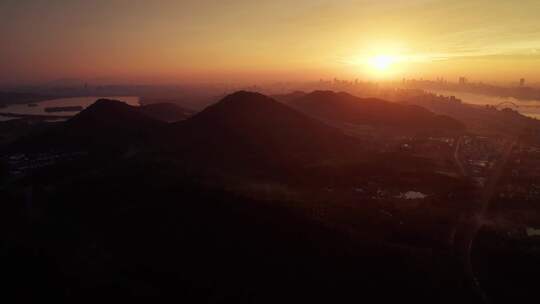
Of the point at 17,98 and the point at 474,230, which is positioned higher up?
the point at 17,98

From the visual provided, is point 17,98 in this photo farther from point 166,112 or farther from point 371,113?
point 371,113

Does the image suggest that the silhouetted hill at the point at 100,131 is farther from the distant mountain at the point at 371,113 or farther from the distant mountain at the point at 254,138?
the distant mountain at the point at 371,113

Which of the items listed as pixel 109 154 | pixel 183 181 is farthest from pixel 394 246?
pixel 109 154

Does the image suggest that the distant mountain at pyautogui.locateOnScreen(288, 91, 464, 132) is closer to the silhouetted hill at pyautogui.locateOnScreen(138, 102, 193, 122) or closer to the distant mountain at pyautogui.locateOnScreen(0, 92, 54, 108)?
the silhouetted hill at pyautogui.locateOnScreen(138, 102, 193, 122)

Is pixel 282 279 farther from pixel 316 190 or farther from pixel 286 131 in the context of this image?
pixel 286 131

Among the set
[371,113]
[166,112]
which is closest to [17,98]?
[166,112]

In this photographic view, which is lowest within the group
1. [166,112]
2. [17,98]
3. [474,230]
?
[474,230]

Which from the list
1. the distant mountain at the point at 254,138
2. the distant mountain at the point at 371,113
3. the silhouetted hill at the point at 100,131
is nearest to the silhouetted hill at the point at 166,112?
the silhouetted hill at the point at 100,131
